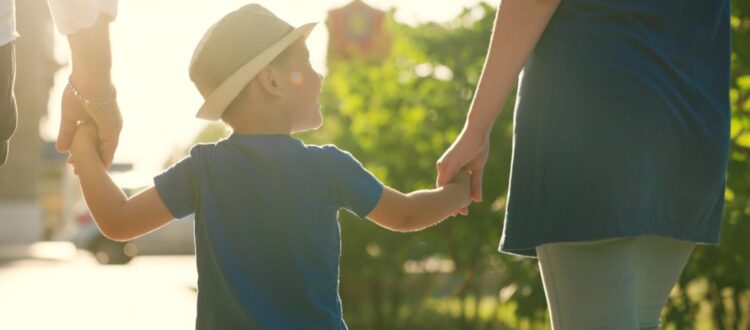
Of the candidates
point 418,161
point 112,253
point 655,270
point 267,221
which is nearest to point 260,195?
point 267,221

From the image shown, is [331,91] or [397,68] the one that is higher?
[397,68]

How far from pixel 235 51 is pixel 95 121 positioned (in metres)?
0.41

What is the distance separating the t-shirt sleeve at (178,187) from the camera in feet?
9.81

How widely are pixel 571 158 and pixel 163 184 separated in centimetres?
89

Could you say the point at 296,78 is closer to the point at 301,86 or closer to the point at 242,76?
the point at 301,86

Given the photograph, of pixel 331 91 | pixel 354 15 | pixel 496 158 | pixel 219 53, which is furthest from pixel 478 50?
pixel 354 15

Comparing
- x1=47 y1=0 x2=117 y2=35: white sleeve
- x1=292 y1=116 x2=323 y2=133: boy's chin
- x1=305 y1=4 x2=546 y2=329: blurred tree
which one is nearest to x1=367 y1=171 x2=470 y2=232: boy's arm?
x1=292 y1=116 x2=323 y2=133: boy's chin

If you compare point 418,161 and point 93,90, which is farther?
point 418,161

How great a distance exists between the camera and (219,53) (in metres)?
3.07

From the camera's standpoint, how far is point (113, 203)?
10.0ft

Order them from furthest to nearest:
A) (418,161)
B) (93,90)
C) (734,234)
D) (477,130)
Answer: (418,161)
(734,234)
(93,90)
(477,130)

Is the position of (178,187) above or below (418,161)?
above

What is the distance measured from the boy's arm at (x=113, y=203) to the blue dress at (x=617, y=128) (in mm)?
792

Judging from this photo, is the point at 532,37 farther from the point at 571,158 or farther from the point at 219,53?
the point at 219,53
